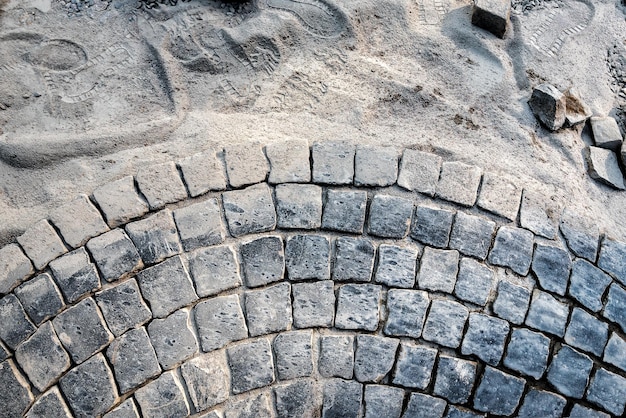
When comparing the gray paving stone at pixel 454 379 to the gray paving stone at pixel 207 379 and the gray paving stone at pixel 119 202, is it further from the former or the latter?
the gray paving stone at pixel 119 202

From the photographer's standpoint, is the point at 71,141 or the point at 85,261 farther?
the point at 71,141

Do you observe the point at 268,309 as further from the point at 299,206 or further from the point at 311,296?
the point at 299,206

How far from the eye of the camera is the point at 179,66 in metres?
4.14

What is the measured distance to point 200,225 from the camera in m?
3.64

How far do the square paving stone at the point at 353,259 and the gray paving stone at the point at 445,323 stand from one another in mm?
385

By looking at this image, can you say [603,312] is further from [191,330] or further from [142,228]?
[142,228]

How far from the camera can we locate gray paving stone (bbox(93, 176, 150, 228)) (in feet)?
12.0

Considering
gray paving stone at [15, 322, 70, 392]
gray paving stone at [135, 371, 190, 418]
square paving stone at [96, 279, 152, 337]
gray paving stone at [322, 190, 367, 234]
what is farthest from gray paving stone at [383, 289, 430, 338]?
gray paving stone at [15, 322, 70, 392]

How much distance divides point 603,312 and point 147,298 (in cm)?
243

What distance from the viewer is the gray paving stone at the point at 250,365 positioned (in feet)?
11.1

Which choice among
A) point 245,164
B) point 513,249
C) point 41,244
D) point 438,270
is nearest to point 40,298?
point 41,244

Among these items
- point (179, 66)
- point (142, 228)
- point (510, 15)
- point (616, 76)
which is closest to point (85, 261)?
point (142, 228)

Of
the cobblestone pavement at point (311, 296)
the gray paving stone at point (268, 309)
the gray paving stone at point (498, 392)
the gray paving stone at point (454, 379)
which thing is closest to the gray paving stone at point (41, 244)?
the cobblestone pavement at point (311, 296)

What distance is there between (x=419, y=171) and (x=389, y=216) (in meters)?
0.34
